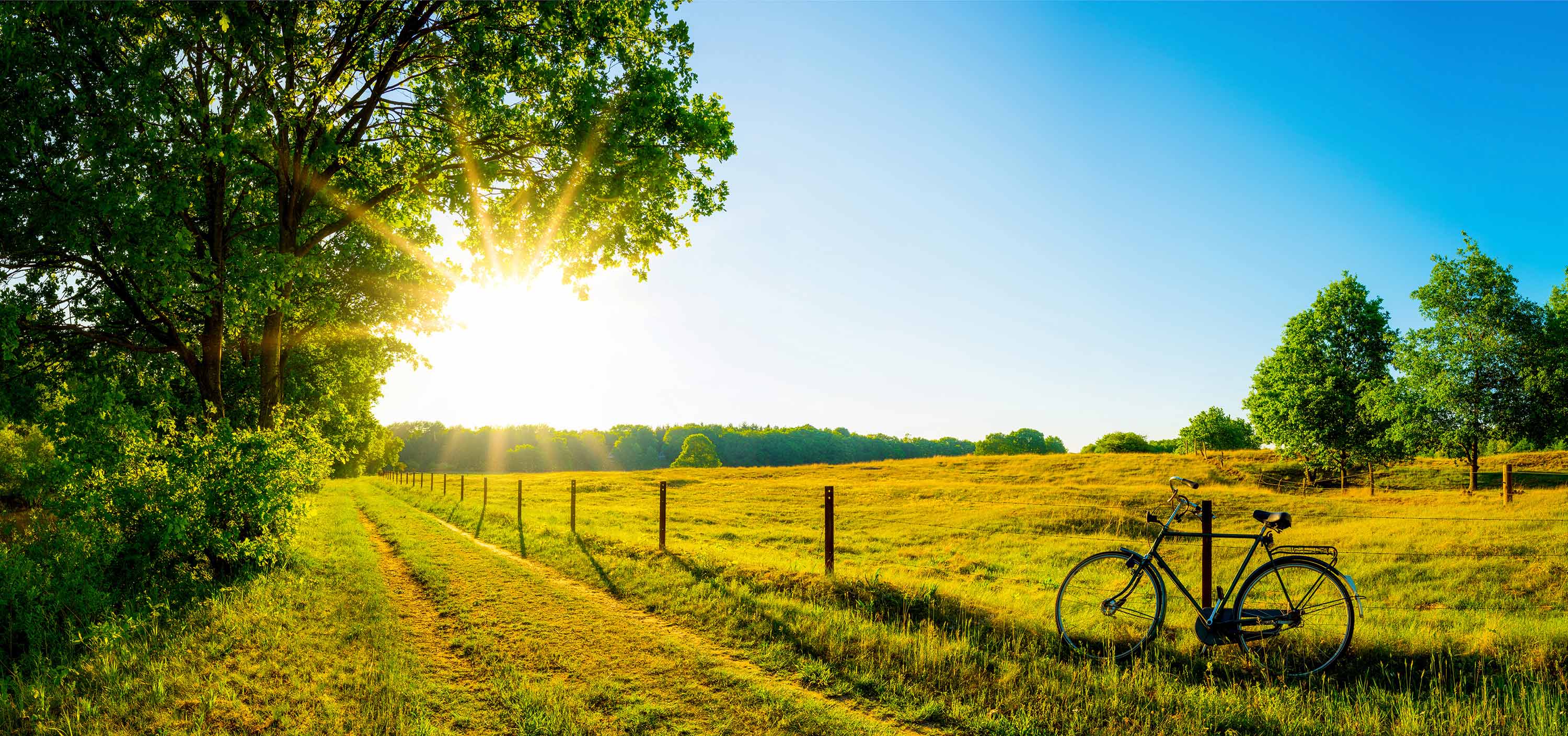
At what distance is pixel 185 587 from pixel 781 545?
49.3ft

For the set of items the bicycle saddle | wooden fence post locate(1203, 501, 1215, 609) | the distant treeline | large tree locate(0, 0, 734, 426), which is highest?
large tree locate(0, 0, 734, 426)

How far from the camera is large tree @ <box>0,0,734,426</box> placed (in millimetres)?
10062

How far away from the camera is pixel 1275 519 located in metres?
6.30

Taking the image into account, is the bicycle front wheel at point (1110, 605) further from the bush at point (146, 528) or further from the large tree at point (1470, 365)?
the large tree at point (1470, 365)

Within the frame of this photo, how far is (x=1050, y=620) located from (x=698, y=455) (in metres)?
86.0

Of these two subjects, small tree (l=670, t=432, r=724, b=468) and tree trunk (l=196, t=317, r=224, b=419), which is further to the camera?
A: small tree (l=670, t=432, r=724, b=468)

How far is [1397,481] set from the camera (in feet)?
137

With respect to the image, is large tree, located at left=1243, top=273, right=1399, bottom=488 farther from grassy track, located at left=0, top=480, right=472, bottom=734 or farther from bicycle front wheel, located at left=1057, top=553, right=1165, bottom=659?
grassy track, located at left=0, top=480, right=472, bottom=734

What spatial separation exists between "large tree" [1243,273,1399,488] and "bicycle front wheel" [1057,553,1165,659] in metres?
41.1

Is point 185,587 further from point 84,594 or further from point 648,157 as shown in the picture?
point 648,157

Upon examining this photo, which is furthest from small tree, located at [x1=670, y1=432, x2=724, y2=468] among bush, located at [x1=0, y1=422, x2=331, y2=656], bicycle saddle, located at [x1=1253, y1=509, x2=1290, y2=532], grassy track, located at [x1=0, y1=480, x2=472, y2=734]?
bicycle saddle, located at [x1=1253, y1=509, x2=1290, y2=532]

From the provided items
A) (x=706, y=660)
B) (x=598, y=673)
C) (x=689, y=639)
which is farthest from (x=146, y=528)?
(x=706, y=660)

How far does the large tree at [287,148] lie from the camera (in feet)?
33.0

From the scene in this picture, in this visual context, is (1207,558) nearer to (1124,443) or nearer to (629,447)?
(1124,443)
